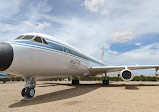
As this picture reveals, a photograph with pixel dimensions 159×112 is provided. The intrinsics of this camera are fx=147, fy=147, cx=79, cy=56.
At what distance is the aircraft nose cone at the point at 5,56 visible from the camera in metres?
5.89

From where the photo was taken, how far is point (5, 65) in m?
6.05

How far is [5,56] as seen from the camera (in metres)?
5.96

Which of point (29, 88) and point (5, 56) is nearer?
point (5, 56)

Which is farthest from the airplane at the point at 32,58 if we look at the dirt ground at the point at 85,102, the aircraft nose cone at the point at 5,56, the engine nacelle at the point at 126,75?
the engine nacelle at the point at 126,75

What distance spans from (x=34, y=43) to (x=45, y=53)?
79 centimetres

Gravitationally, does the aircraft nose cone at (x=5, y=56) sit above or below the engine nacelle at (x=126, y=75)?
above

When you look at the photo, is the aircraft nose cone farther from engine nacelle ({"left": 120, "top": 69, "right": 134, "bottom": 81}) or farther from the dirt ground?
engine nacelle ({"left": 120, "top": 69, "right": 134, "bottom": 81})

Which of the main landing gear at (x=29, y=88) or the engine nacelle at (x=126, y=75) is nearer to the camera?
the main landing gear at (x=29, y=88)

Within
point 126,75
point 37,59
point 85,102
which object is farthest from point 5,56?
point 126,75

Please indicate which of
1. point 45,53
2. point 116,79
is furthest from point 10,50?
point 116,79

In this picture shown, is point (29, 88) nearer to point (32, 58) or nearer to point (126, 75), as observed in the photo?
point (32, 58)

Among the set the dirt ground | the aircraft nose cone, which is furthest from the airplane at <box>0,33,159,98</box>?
the dirt ground

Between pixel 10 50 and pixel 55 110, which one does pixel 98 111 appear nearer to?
pixel 55 110

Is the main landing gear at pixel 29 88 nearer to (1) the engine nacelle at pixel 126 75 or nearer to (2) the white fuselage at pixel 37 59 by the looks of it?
(2) the white fuselage at pixel 37 59
